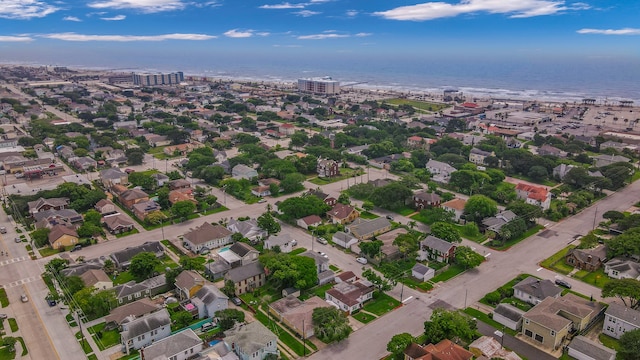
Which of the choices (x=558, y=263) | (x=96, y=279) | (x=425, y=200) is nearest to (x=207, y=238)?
(x=96, y=279)

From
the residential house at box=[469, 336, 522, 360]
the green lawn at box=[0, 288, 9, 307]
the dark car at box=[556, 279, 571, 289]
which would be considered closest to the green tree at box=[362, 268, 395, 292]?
the residential house at box=[469, 336, 522, 360]

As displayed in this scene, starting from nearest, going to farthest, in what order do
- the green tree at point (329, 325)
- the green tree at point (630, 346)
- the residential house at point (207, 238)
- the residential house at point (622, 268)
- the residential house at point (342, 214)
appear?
the green tree at point (630, 346) → the green tree at point (329, 325) → the residential house at point (622, 268) → the residential house at point (207, 238) → the residential house at point (342, 214)

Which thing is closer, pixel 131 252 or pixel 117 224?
pixel 131 252

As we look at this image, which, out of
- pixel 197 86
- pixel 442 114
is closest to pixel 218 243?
pixel 442 114

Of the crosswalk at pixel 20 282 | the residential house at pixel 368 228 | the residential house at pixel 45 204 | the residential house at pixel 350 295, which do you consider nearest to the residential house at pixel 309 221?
the residential house at pixel 368 228

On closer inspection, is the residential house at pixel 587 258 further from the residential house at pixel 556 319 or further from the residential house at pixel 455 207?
the residential house at pixel 455 207

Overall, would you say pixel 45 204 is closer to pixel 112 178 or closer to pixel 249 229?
pixel 112 178

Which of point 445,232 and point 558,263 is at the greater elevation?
point 445,232
